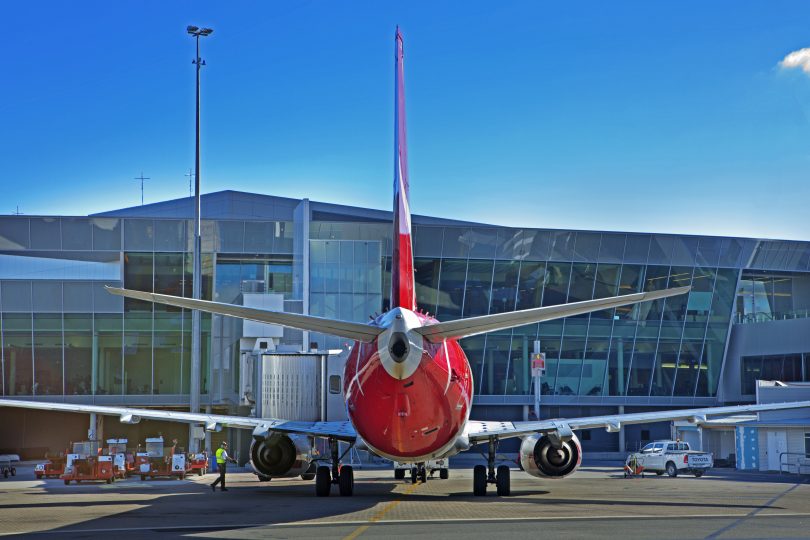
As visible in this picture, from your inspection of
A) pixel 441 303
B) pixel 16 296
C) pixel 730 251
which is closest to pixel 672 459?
pixel 441 303

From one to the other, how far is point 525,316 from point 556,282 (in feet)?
148

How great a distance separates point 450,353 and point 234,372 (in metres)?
36.3

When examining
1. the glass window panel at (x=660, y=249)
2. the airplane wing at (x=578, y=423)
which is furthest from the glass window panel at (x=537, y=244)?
the airplane wing at (x=578, y=423)

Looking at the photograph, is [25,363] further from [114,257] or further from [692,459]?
[692,459]

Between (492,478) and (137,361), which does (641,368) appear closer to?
(137,361)

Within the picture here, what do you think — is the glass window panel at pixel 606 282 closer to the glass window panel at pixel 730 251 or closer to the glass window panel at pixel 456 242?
the glass window panel at pixel 730 251

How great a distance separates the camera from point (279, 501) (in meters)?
27.9

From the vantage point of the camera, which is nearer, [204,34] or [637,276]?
[204,34]

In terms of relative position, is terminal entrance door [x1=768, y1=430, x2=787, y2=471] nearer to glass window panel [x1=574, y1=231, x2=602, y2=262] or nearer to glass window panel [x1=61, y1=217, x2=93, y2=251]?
glass window panel [x1=574, y1=231, x2=602, y2=262]

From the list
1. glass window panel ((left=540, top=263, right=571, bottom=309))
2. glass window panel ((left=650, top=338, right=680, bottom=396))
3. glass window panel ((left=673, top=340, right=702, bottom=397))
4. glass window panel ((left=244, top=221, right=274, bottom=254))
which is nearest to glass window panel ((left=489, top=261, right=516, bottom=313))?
glass window panel ((left=540, top=263, right=571, bottom=309))

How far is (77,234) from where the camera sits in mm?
55812

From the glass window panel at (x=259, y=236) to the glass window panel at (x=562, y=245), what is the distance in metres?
17.2

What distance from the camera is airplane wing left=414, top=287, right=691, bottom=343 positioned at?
1576cm

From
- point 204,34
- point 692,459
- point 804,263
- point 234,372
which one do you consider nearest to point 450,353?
point 692,459
